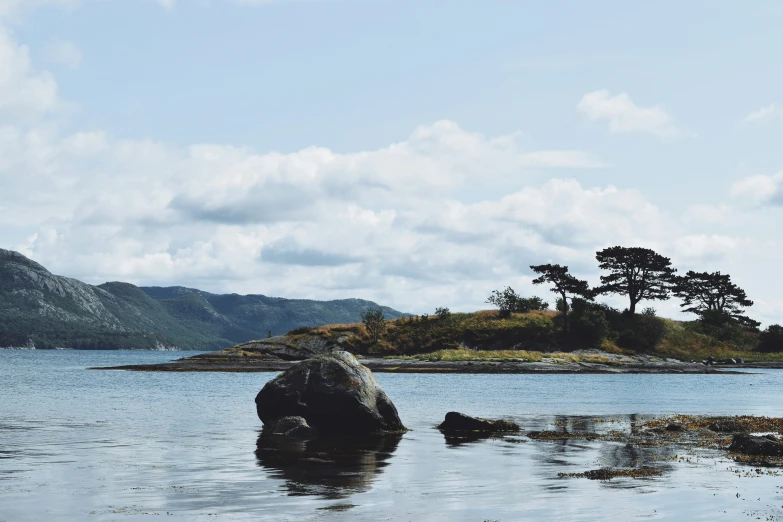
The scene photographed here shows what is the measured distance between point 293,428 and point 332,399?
2215 millimetres

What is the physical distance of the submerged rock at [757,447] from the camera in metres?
28.8

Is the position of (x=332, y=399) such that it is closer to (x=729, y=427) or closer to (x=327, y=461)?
(x=327, y=461)

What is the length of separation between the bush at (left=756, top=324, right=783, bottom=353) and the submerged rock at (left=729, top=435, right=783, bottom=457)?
14243 cm

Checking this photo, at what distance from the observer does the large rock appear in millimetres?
36750

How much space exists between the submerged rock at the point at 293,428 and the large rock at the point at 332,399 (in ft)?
2.96

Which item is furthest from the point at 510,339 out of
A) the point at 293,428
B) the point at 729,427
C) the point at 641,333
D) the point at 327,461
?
the point at 327,461

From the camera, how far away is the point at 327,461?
27.5m

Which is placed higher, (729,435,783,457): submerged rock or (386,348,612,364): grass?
(386,348,612,364): grass

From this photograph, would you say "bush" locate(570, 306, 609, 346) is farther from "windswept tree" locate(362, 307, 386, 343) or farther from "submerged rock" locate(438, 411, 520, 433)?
"submerged rock" locate(438, 411, 520, 433)

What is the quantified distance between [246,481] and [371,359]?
11326cm

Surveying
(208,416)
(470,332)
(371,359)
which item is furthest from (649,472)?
(470,332)

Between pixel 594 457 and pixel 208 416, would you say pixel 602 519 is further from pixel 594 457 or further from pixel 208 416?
pixel 208 416

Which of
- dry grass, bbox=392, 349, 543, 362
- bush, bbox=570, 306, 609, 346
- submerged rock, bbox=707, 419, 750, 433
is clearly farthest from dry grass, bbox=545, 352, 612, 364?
submerged rock, bbox=707, 419, 750, 433

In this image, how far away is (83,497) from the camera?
805 inches
